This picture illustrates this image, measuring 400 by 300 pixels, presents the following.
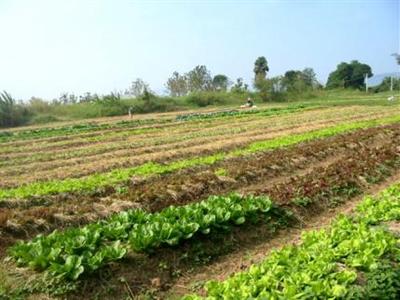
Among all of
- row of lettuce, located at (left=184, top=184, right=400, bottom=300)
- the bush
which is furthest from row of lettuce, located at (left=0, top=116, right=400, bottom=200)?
the bush

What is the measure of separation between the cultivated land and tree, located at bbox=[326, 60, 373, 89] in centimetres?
6926

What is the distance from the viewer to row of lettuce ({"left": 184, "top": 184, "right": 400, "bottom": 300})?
4.86 metres

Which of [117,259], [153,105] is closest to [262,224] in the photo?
[117,259]

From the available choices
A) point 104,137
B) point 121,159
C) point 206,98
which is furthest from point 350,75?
point 121,159

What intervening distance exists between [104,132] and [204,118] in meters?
8.41

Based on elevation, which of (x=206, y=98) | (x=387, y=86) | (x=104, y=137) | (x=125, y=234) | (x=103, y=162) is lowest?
(x=387, y=86)

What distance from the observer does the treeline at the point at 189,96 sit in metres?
42.8

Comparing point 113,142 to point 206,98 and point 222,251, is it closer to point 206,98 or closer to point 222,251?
point 222,251

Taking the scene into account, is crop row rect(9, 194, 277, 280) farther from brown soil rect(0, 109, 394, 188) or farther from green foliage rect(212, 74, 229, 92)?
green foliage rect(212, 74, 229, 92)

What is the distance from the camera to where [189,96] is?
177 ft

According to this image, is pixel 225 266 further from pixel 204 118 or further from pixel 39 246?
pixel 204 118

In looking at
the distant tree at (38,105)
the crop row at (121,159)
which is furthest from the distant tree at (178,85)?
the crop row at (121,159)

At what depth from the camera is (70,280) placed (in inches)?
236

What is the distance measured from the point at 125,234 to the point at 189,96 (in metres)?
47.3
